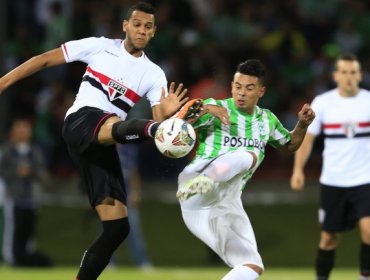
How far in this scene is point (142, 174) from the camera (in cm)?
1642

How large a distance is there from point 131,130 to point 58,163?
849cm

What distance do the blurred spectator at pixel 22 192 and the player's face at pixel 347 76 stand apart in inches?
187

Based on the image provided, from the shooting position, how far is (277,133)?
8.91 meters

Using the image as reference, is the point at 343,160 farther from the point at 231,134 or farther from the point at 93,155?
the point at 93,155

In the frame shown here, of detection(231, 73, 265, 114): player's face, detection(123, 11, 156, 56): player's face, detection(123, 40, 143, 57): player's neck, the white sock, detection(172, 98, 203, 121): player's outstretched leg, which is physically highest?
detection(123, 11, 156, 56): player's face

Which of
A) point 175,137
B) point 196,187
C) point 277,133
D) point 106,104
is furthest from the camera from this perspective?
point 277,133

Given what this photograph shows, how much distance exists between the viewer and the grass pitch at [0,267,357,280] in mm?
12680

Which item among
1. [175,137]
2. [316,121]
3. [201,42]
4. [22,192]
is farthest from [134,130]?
[201,42]

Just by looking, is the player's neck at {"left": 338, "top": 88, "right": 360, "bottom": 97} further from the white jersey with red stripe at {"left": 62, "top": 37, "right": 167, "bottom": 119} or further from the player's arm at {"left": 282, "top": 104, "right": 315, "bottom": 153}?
the white jersey with red stripe at {"left": 62, "top": 37, "right": 167, "bottom": 119}

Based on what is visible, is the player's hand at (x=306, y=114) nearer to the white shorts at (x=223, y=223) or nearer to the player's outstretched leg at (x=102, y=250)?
the white shorts at (x=223, y=223)

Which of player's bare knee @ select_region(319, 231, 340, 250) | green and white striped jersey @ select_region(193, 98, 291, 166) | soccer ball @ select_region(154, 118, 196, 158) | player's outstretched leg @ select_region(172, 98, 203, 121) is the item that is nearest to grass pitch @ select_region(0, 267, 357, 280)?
player's bare knee @ select_region(319, 231, 340, 250)

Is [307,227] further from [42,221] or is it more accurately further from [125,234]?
[125,234]

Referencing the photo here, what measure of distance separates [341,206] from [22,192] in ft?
16.6

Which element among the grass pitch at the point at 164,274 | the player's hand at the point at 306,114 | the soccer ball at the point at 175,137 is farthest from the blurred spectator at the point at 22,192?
the soccer ball at the point at 175,137
